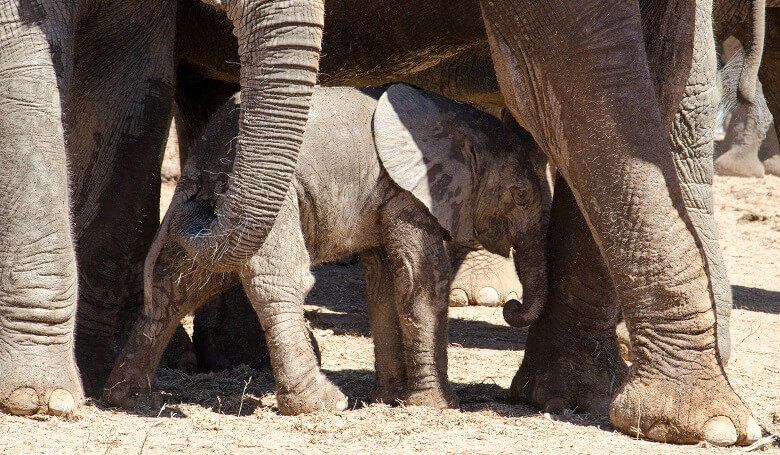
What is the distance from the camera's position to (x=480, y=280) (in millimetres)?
6645

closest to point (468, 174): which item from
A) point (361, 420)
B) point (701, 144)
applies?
point (361, 420)

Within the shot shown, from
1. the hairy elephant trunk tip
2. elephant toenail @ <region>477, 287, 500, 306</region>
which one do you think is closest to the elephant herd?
the hairy elephant trunk tip

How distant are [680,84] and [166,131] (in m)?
1.76

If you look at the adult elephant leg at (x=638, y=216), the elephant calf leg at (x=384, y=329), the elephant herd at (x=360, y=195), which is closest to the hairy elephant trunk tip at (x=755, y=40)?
the elephant herd at (x=360, y=195)

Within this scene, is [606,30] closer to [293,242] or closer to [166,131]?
[293,242]

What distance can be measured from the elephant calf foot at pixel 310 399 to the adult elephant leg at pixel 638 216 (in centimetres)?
86

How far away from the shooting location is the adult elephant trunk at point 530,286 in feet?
13.7

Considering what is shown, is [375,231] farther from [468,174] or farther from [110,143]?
[110,143]

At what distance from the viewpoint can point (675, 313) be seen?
11.5ft

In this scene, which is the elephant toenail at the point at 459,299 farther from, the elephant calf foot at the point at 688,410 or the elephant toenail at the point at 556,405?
the elephant calf foot at the point at 688,410

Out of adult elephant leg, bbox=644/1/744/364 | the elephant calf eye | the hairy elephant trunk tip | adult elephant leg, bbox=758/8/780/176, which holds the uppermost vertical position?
adult elephant leg, bbox=758/8/780/176

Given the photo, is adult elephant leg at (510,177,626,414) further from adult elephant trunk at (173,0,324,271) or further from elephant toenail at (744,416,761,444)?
adult elephant trunk at (173,0,324,271)

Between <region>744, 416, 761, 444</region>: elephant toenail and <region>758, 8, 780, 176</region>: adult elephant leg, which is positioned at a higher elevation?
<region>758, 8, 780, 176</region>: adult elephant leg

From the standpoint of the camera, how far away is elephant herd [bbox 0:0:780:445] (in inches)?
136
